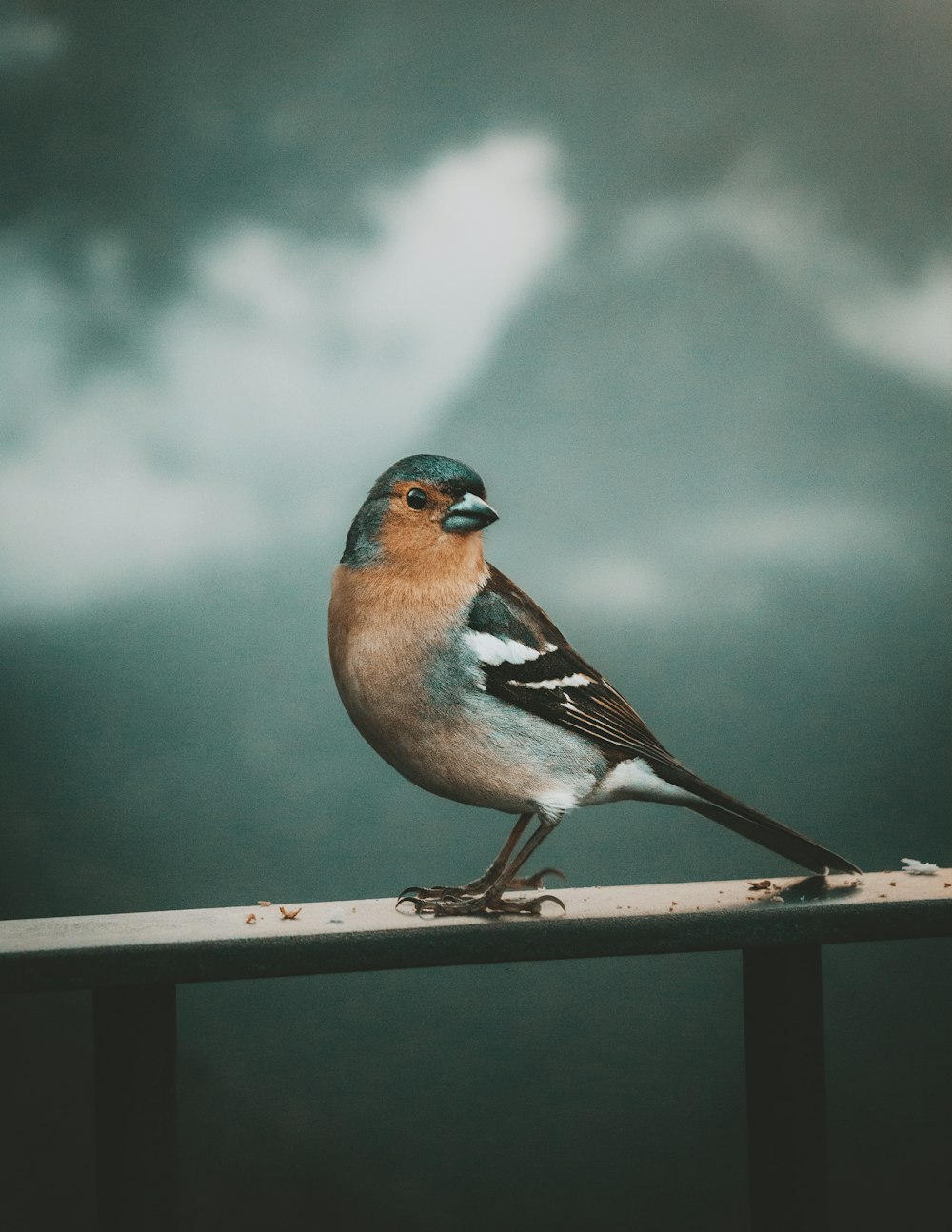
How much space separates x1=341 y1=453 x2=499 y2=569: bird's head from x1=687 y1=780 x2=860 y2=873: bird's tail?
19.3 inches

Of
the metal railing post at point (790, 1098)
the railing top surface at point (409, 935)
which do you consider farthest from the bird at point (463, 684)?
the metal railing post at point (790, 1098)

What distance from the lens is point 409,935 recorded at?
5.14ft

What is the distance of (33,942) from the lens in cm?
155

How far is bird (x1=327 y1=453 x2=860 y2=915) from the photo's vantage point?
5.50 ft

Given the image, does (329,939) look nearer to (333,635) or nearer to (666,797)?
(333,635)

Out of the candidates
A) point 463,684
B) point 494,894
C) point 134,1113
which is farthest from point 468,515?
point 134,1113

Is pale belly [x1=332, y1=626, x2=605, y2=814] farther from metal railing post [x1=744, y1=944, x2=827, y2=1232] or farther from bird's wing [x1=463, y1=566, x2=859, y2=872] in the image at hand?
metal railing post [x1=744, y1=944, x2=827, y2=1232]

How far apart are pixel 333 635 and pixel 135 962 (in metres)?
0.50

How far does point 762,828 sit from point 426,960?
0.54 meters

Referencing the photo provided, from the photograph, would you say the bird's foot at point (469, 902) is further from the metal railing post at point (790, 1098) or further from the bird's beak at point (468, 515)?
the bird's beak at point (468, 515)

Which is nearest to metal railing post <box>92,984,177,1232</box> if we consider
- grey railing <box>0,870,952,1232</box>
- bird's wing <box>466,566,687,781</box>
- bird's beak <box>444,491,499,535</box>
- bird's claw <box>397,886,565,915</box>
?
grey railing <box>0,870,952,1232</box>

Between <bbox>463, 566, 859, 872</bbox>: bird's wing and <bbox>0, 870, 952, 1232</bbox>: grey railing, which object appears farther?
<bbox>463, 566, 859, 872</bbox>: bird's wing

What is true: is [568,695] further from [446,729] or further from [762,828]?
[762,828]

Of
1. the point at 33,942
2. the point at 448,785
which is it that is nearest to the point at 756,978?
the point at 448,785
